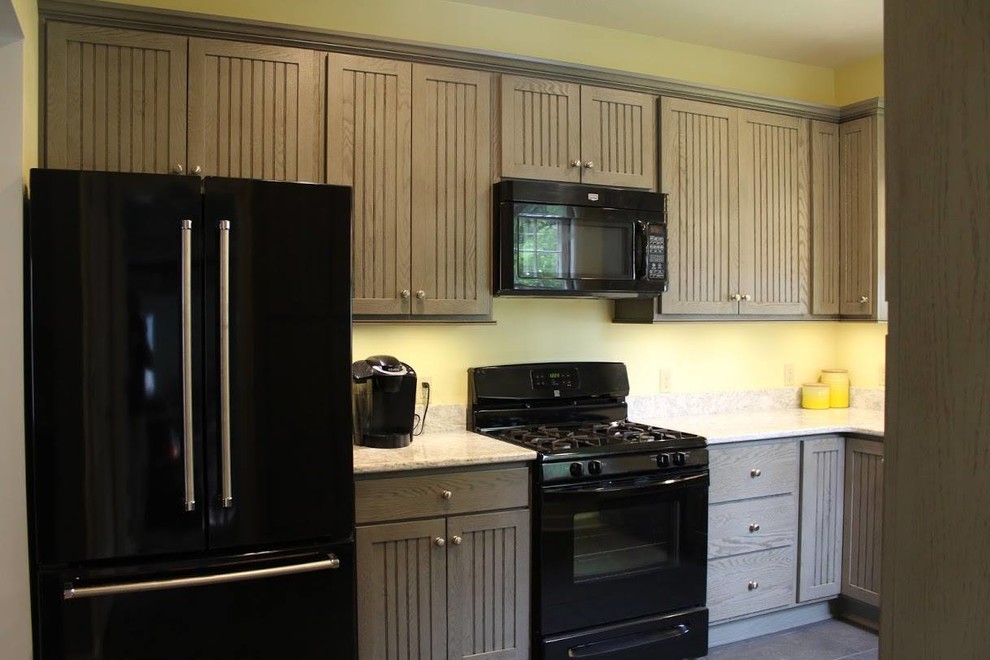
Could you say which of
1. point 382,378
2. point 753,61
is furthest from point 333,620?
point 753,61

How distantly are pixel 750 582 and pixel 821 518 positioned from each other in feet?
1.54

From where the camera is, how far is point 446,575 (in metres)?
2.60

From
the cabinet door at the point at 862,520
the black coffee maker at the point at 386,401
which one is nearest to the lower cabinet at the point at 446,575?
the black coffee maker at the point at 386,401

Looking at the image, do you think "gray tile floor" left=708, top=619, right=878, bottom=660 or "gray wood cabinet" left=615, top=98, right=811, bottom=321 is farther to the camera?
"gray wood cabinet" left=615, top=98, right=811, bottom=321

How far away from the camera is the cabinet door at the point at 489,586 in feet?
8.58

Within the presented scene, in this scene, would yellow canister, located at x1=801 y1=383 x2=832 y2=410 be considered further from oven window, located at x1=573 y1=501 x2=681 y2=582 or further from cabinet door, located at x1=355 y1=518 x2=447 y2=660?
cabinet door, located at x1=355 y1=518 x2=447 y2=660

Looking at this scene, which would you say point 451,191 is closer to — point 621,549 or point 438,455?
point 438,455

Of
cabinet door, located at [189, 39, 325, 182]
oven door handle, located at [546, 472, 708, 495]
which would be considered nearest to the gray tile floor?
oven door handle, located at [546, 472, 708, 495]

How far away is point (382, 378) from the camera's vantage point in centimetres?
278

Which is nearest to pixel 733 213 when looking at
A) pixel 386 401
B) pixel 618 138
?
pixel 618 138

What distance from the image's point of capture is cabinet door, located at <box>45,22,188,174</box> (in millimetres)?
2408

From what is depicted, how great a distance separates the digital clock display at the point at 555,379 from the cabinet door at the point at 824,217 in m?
1.31

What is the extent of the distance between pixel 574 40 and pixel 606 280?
1.20 m

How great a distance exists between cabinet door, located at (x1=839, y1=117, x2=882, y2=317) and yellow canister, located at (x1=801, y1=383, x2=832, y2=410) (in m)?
0.43
